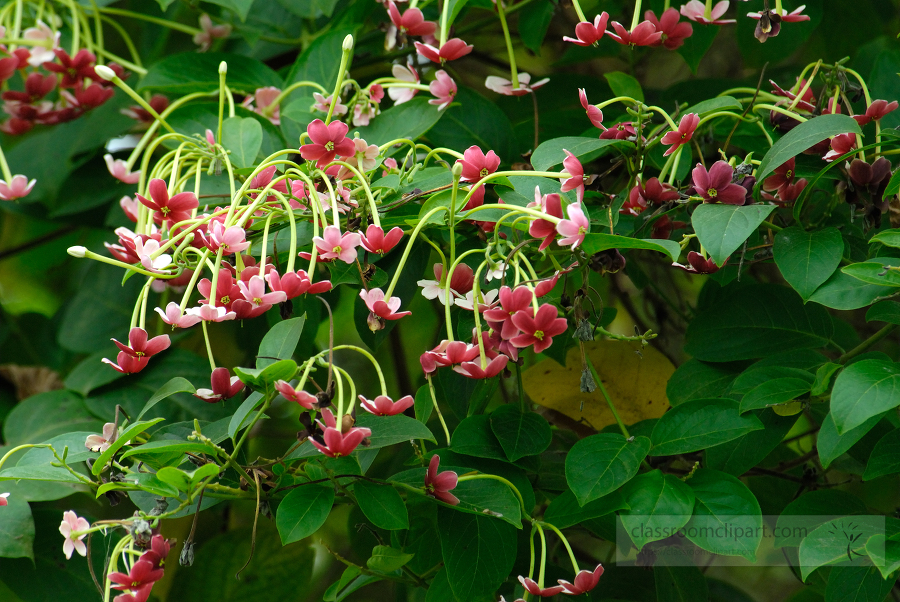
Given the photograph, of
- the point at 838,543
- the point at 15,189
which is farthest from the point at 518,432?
the point at 15,189

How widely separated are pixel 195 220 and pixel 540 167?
33 cm

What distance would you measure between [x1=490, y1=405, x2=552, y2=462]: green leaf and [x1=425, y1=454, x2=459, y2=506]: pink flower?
0.23 ft

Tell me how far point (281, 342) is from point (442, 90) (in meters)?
0.40

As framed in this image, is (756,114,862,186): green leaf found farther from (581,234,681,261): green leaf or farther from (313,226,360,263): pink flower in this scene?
(313,226,360,263): pink flower

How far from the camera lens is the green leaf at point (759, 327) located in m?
0.82

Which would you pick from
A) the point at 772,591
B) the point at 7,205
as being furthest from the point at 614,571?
the point at 772,591

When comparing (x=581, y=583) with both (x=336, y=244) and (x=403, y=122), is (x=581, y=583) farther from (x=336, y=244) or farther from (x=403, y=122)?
(x=403, y=122)

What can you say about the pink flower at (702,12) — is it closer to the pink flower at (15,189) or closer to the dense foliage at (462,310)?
the dense foliage at (462,310)

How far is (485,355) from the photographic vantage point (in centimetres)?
61

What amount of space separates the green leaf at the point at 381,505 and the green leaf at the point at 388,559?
65mm

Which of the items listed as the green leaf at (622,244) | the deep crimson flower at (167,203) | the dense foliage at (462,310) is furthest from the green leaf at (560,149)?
the deep crimson flower at (167,203)

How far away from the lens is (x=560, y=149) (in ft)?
2.35

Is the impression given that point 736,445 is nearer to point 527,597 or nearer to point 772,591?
point 527,597

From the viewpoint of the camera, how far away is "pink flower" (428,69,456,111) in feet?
2.80
